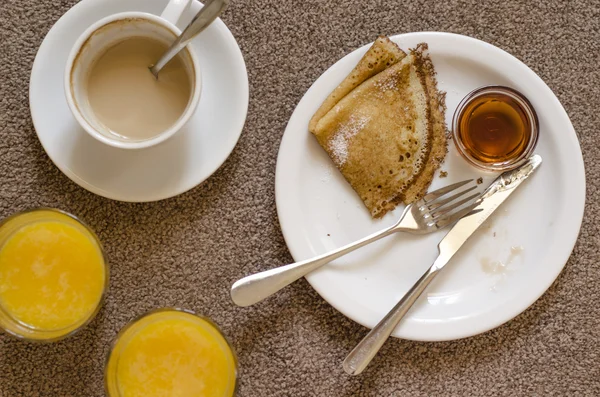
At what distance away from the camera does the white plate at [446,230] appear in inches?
46.5

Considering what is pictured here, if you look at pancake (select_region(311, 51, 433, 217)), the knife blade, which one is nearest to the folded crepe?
pancake (select_region(311, 51, 433, 217))

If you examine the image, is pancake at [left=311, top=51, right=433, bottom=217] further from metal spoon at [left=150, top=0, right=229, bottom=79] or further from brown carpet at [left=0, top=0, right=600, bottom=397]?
metal spoon at [left=150, top=0, right=229, bottom=79]

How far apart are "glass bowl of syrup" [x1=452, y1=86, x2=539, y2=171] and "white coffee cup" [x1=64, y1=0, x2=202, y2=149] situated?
0.51 metres

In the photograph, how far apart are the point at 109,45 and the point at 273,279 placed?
0.50 meters

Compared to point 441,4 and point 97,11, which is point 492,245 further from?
point 97,11

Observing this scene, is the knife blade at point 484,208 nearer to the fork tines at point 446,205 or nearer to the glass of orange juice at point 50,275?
the fork tines at point 446,205

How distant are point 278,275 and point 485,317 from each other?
40cm

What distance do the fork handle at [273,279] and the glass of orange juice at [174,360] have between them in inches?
3.6

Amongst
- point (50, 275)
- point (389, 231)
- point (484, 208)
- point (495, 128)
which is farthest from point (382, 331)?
point (50, 275)

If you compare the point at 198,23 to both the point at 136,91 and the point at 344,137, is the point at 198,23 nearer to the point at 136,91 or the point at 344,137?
the point at 136,91

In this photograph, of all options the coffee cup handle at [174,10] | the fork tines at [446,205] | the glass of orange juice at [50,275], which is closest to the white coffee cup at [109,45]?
the coffee cup handle at [174,10]

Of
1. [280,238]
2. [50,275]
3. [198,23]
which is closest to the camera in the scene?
[198,23]

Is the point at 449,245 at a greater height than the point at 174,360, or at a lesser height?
greater

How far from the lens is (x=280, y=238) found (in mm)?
1241
